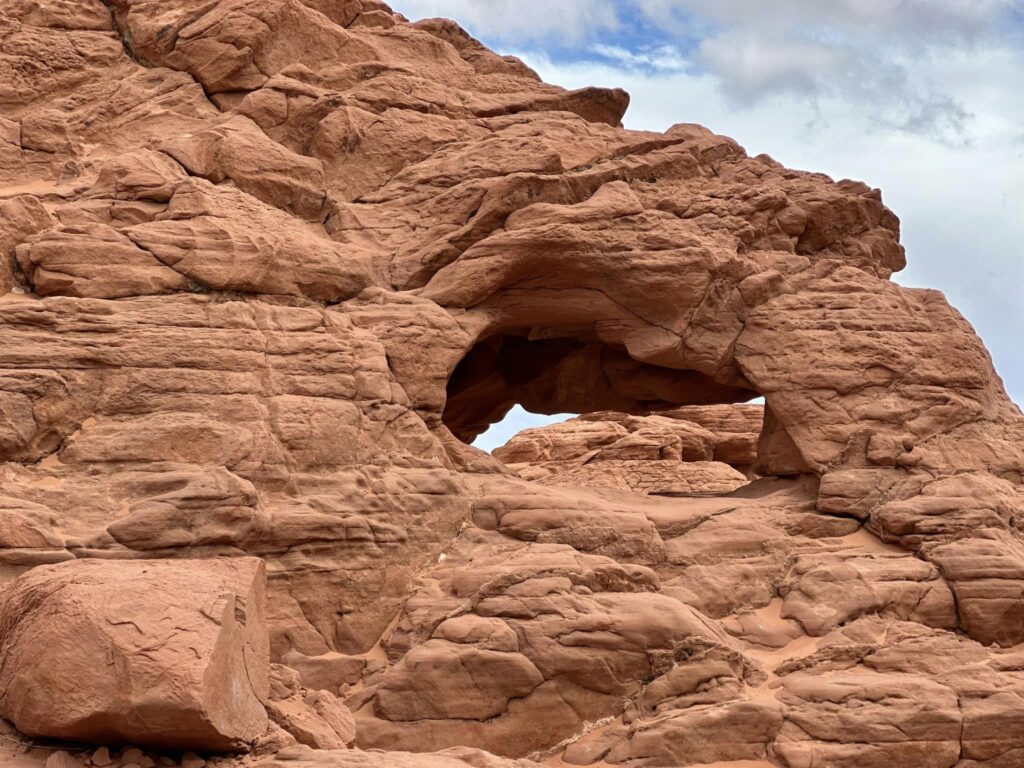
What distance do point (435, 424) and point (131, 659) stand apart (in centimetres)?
739

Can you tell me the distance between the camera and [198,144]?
48.4 ft

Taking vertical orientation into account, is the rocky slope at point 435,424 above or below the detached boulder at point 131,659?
above

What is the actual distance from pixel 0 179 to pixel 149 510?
5.31 metres

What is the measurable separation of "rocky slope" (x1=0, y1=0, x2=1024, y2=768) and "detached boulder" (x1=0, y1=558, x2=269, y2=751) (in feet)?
0.09

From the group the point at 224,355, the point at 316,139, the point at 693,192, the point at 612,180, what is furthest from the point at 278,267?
the point at 693,192

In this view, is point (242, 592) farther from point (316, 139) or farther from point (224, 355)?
point (316, 139)

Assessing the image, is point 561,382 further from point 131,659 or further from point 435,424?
point 131,659

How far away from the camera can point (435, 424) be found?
564 inches

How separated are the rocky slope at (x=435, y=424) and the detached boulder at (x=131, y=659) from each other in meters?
0.03

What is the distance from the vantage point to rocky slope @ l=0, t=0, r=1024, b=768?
10.9 metres

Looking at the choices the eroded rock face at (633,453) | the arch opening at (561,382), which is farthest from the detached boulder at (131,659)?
the eroded rock face at (633,453)

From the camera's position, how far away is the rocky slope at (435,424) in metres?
10.9

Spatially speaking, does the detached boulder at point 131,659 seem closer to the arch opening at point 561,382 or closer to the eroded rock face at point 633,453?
the arch opening at point 561,382

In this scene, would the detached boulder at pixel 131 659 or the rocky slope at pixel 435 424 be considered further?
the rocky slope at pixel 435 424
